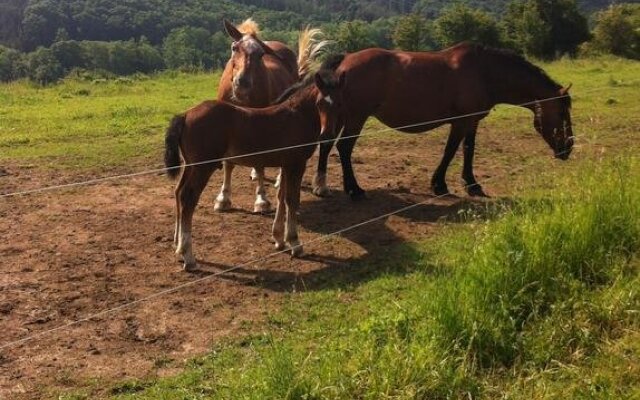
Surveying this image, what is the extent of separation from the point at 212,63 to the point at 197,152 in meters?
44.2

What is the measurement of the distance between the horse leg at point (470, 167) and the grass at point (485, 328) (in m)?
2.57

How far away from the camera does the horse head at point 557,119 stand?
7.92 meters

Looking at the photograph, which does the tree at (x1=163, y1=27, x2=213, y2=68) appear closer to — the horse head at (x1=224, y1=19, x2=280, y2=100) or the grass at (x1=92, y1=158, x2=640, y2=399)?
the horse head at (x1=224, y1=19, x2=280, y2=100)

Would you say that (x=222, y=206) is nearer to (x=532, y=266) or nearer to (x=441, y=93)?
(x=441, y=93)

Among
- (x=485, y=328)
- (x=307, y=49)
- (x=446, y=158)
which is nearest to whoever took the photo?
(x=485, y=328)

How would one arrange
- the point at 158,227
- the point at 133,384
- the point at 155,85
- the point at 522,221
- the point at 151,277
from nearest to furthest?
Result: the point at 133,384, the point at 522,221, the point at 151,277, the point at 158,227, the point at 155,85

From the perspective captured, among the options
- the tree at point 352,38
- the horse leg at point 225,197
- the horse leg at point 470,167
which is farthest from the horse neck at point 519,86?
the tree at point 352,38

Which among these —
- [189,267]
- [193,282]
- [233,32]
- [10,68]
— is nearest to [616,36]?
[233,32]

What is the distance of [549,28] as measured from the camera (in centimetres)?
3500

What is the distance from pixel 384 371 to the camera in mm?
3404

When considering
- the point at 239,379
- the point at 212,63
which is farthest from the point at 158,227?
the point at 212,63

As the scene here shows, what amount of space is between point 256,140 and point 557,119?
4.26 meters

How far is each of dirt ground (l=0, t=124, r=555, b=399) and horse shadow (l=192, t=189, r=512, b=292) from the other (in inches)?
1.0

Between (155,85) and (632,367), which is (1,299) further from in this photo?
(155,85)
